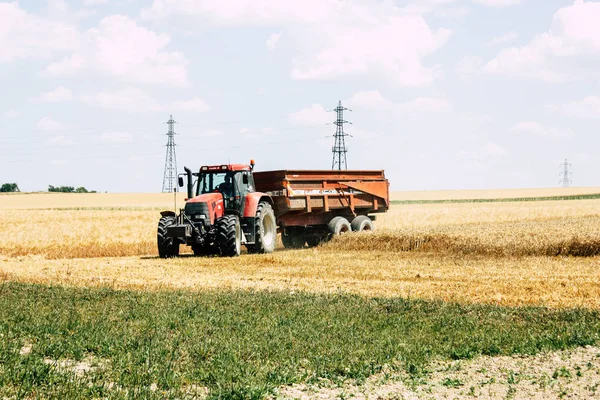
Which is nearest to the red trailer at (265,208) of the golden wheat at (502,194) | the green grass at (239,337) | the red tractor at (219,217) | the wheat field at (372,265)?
the red tractor at (219,217)

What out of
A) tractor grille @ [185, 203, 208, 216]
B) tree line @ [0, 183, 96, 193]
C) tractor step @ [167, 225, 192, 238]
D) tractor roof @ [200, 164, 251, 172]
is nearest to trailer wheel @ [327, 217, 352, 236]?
tractor roof @ [200, 164, 251, 172]

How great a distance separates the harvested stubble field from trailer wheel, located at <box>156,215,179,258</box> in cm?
69

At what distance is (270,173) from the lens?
22.7 meters

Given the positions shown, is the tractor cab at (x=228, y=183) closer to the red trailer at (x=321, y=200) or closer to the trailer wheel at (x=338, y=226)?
the red trailer at (x=321, y=200)

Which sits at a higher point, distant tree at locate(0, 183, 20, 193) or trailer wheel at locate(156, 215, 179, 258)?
distant tree at locate(0, 183, 20, 193)

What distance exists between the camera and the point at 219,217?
20.4 m

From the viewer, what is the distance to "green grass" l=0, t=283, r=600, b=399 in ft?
22.7

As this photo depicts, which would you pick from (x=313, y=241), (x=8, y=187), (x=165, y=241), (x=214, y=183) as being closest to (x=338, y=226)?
(x=313, y=241)

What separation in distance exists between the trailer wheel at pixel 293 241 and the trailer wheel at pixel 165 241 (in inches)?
198

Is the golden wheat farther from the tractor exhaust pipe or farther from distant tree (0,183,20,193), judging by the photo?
the tractor exhaust pipe

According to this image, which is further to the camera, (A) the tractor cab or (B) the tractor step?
(A) the tractor cab

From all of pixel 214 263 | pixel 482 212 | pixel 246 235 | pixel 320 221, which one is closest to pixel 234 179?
pixel 246 235

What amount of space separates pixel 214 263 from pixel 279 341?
10.5m

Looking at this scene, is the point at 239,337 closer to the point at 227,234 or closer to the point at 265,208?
the point at 227,234
